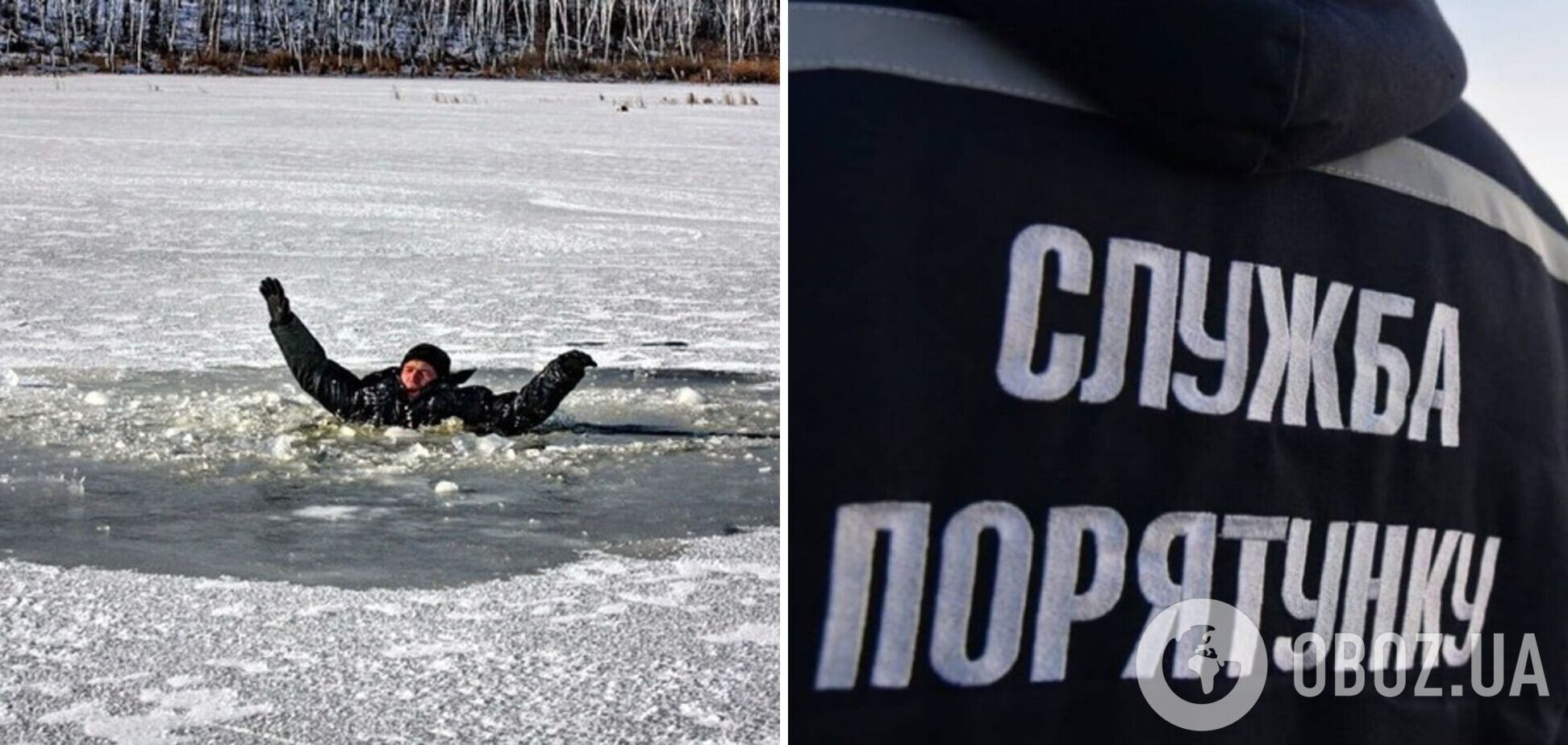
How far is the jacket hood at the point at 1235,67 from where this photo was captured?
3.14 feet

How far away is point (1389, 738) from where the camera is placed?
Answer: 1.25 metres

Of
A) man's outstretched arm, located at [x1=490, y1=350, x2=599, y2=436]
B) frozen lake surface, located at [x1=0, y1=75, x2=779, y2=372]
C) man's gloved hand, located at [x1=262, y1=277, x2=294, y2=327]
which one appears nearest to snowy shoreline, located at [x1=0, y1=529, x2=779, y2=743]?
man's outstretched arm, located at [x1=490, y1=350, x2=599, y2=436]

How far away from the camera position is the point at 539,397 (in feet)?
15.1

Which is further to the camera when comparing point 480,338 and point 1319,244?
point 480,338

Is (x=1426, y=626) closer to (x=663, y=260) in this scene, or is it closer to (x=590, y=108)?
(x=663, y=260)

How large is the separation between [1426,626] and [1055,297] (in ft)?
1.34

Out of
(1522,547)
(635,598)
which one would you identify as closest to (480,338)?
(635,598)

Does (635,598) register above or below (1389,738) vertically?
below

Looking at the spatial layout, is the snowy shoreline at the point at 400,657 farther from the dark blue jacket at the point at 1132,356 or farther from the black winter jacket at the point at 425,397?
the dark blue jacket at the point at 1132,356

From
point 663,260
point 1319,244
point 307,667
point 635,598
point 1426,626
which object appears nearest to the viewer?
point 1319,244

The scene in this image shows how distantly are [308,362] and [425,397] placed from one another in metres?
0.34

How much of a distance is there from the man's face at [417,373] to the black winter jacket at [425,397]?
Result: 0.08 ft

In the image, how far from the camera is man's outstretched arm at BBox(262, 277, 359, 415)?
477 cm

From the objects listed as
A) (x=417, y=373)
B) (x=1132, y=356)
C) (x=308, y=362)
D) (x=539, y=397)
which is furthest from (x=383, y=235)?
(x=1132, y=356)
